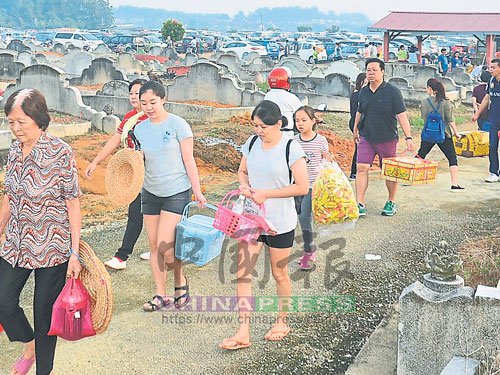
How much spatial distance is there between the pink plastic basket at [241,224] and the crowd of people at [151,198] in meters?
0.10

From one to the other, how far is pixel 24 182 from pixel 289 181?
1727 mm

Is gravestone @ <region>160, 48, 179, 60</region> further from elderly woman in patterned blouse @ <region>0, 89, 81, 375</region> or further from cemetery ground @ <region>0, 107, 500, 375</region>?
elderly woman in patterned blouse @ <region>0, 89, 81, 375</region>

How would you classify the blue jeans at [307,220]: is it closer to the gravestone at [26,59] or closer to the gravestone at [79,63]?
the gravestone at [79,63]

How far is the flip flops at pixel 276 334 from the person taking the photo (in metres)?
4.89

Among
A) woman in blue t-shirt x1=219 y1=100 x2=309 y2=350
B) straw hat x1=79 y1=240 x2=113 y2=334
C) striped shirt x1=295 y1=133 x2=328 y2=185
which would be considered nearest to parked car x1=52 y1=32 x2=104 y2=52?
striped shirt x1=295 y1=133 x2=328 y2=185

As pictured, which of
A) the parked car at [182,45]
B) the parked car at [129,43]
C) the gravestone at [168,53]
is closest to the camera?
the gravestone at [168,53]

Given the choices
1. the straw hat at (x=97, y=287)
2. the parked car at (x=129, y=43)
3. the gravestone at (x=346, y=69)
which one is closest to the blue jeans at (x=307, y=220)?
the straw hat at (x=97, y=287)

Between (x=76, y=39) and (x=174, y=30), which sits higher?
(x=174, y=30)

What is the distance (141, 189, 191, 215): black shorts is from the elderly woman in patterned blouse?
123 centimetres

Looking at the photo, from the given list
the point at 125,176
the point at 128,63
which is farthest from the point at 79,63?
the point at 125,176

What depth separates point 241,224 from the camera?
458 centimetres

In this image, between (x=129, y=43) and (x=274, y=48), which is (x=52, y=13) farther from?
(x=274, y=48)

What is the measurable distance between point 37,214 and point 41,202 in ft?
0.24

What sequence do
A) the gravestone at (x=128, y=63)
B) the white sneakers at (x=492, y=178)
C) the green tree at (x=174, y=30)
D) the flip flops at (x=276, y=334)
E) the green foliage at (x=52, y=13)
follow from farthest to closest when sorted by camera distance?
the green foliage at (x=52, y=13)
the green tree at (x=174, y=30)
the gravestone at (x=128, y=63)
the white sneakers at (x=492, y=178)
the flip flops at (x=276, y=334)
